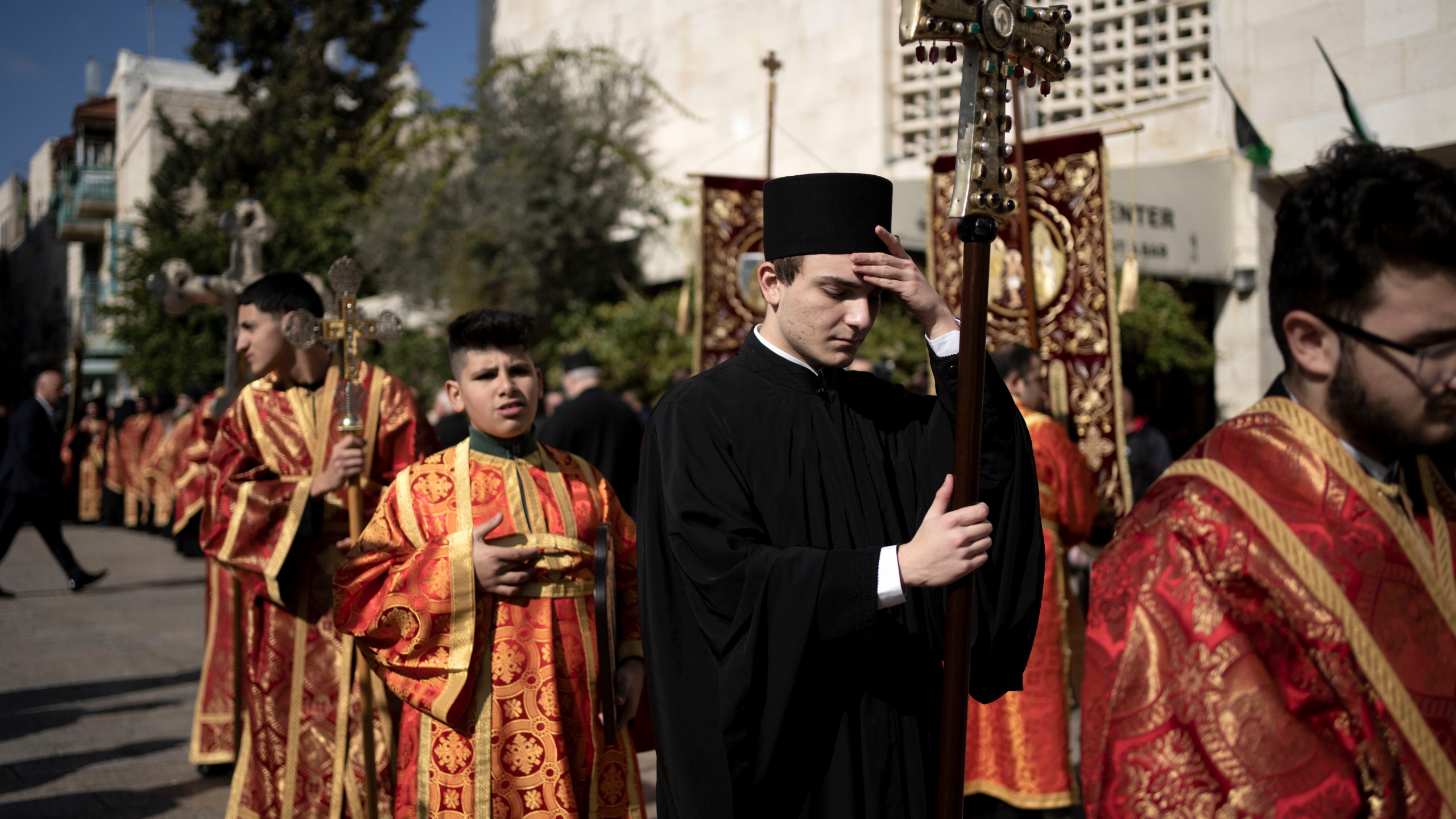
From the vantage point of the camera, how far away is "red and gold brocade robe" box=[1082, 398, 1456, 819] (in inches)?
65.0

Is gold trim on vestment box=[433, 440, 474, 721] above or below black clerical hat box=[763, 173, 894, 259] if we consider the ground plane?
below

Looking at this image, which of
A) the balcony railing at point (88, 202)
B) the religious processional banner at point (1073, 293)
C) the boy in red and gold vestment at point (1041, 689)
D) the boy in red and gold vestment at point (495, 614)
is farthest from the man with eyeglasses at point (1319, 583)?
the balcony railing at point (88, 202)

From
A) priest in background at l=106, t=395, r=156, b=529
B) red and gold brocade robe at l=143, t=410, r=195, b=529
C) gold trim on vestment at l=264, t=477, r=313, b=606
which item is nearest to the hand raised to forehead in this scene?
gold trim on vestment at l=264, t=477, r=313, b=606

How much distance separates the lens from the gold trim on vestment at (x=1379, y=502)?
1739mm

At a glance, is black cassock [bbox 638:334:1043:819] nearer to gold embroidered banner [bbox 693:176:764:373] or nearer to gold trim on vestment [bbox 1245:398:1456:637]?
gold trim on vestment [bbox 1245:398:1456:637]

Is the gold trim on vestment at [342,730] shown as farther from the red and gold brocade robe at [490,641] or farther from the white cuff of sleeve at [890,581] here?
the white cuff of sleeve at [890,581]

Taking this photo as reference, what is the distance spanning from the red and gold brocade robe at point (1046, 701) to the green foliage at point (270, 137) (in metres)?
19.9

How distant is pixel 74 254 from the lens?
46.0 metres

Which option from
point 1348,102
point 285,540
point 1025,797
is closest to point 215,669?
point 285,540

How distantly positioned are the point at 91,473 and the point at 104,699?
15830 millimetres

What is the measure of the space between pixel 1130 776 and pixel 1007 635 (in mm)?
715

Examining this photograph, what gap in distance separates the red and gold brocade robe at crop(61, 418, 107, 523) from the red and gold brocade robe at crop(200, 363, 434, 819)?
17.5m

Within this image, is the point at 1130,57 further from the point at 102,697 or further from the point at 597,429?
the point at 102,697

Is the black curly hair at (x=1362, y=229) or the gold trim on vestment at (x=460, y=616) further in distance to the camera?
the gold trim on vestment at (x=460, y=616)
